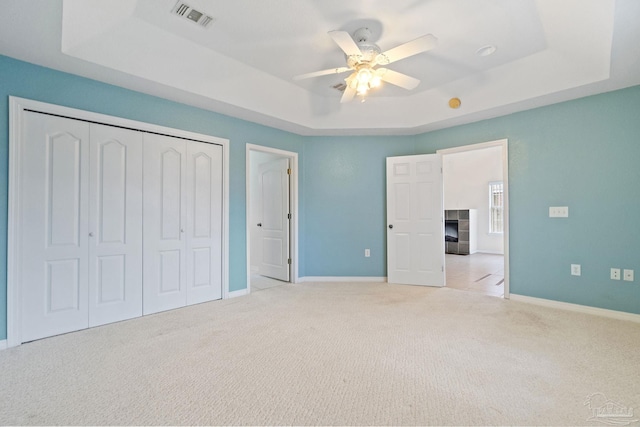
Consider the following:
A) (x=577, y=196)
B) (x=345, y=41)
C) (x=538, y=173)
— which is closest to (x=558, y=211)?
(x=577, y=196)

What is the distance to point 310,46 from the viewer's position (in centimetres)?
299

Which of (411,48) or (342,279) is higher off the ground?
(411,48)

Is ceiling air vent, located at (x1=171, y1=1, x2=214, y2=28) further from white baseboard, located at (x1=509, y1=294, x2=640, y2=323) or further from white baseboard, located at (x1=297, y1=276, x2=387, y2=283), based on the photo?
white baseboard, located at (x1=509, y1=294, x2=640, y2=323)

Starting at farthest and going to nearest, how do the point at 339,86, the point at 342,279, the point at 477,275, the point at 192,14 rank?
the point at 477,275 < the point at 342,279 < the point at 339,86 < the point at 192,14

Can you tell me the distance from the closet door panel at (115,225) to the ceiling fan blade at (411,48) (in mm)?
2583

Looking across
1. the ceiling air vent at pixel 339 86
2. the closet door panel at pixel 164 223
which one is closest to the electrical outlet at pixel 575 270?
the ceiling air vent at pixel 339 86

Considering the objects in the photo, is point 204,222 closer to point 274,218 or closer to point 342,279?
point 274,218

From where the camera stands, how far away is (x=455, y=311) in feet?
10.9

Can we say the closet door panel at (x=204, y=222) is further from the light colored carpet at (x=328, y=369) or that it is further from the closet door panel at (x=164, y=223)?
the light colored carpet at (x=328, y=369)

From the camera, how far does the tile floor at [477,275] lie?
4418mm

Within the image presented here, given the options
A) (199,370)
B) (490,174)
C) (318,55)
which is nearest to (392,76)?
(318,55)

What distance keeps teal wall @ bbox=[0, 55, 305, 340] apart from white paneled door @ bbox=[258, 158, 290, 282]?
0.32m

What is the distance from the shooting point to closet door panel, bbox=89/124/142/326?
2.87 m

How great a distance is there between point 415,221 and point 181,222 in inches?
130
